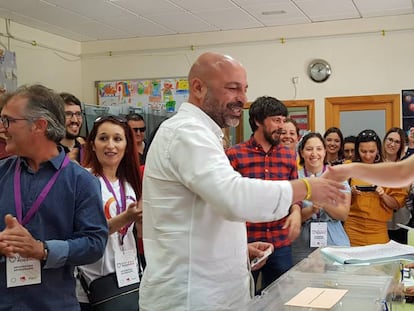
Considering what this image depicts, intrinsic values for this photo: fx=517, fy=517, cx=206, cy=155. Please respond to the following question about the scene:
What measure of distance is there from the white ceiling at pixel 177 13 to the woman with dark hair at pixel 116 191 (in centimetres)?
325

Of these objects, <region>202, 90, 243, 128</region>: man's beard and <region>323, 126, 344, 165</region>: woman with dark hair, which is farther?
<region>323, 126, 344, 165</region>: woman with dark hair

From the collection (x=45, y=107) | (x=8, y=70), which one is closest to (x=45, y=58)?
(x=8, y=70)

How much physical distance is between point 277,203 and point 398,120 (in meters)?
5.11

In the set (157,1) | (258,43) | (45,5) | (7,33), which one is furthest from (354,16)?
(7,33)

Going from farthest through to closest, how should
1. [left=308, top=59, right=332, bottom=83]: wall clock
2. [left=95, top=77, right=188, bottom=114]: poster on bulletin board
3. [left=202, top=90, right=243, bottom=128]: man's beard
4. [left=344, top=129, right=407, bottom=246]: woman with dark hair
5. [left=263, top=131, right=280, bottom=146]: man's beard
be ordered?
[left=95, top=77, right=188, bottom=114]: poster on bulletin board
[left=308, top=59, right=332, bottom=83]: wall clock
[left=344, top=129, right=407, bottom=246]: woman with dark hair
[left=263, top=131, right=280, bottom=146]: man's beard
[left=202, top=90, right=243, bottom=128]: man's beard

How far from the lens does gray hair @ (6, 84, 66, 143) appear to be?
1.67 metres

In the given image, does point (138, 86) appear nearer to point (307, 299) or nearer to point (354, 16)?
point (354, 16)

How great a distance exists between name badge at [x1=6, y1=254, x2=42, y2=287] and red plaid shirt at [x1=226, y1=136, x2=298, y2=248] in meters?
1.44

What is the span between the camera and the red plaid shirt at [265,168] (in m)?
2.80

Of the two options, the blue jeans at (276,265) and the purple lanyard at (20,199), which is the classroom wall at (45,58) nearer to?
the blue jeans at (276,265)

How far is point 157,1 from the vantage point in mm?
5340

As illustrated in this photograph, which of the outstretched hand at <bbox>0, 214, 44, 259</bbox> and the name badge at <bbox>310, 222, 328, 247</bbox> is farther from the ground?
the outstretched hand at <bbox>0, 214, 44, 259</bbox>

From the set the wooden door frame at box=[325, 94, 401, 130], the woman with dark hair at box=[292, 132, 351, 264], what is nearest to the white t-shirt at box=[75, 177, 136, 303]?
the woman with dark hair at box=[292, 132, 351, 264]

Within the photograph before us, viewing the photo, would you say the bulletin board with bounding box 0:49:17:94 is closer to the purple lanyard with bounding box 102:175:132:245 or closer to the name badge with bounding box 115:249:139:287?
the purple lanyard with bounding box 102:175:132:245
